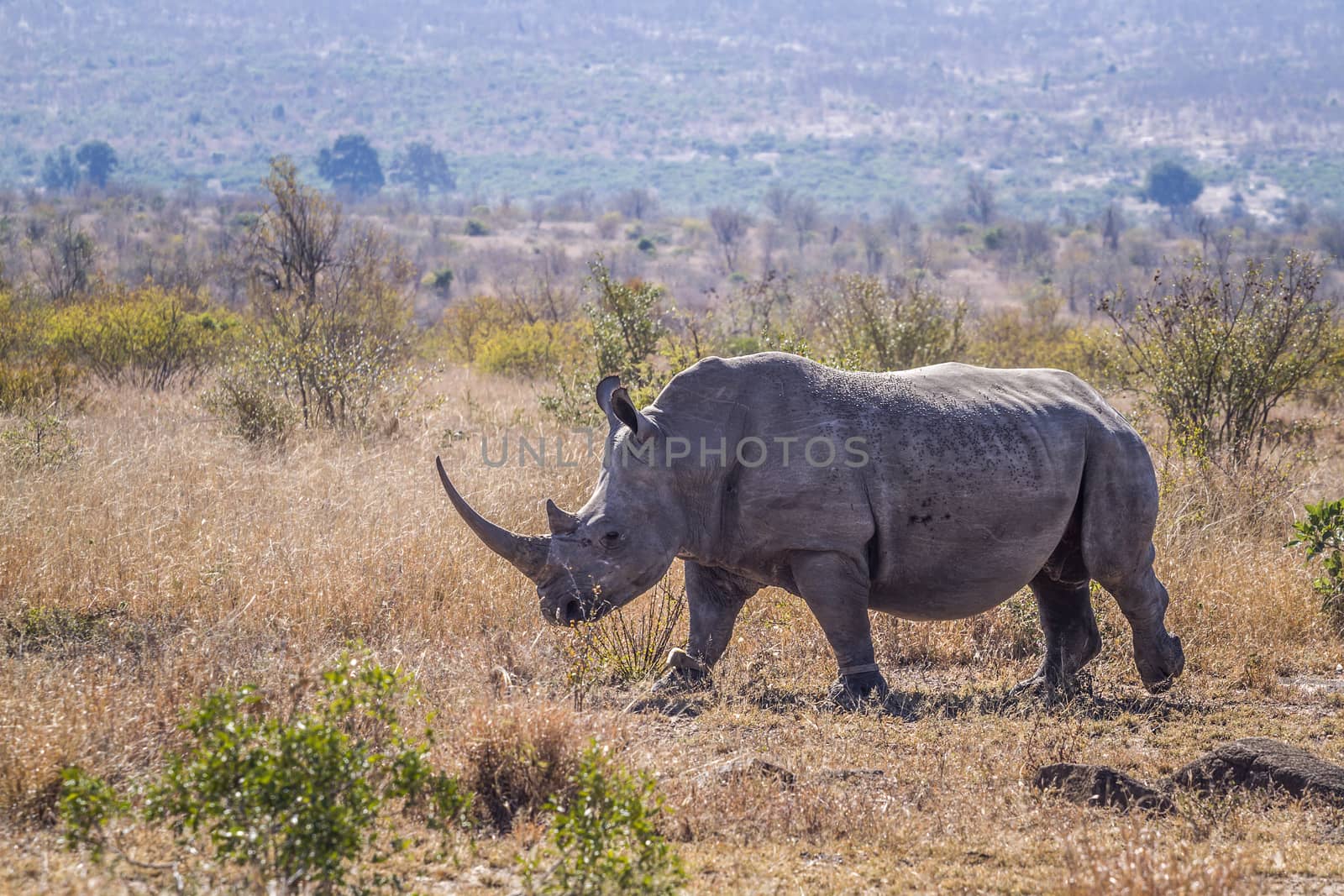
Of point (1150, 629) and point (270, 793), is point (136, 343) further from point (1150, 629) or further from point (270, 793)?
point (270, 793)

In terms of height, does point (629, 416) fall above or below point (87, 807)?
above

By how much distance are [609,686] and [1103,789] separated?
8.75ft

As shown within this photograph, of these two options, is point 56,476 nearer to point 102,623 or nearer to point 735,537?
point 102,623

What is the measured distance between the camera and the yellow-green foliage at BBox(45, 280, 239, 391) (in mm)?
18453

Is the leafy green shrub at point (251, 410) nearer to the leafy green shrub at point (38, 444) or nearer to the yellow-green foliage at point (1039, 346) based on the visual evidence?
the leafy green shrub at point (38, 444)

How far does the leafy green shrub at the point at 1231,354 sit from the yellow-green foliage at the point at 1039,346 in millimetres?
3569

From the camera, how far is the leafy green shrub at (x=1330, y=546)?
8383mm

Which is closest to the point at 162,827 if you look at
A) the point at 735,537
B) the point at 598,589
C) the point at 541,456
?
the point at 598,589

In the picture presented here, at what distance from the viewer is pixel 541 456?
466 inches

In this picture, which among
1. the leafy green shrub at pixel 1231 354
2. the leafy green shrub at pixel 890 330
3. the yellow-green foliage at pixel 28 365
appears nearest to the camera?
the leafy green shrub at pixel 1231 354

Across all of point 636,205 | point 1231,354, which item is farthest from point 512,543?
point 636,205

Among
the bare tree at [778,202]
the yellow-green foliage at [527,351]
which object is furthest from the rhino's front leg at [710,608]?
the bare tree at [778,202]

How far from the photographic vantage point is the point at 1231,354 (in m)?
12.6

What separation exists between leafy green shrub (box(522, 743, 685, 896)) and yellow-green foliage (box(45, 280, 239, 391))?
51.2 feet
